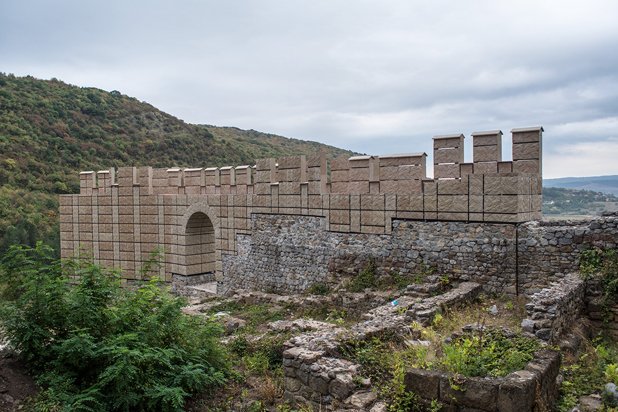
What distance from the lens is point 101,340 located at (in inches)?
267

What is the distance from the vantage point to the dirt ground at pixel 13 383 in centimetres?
586

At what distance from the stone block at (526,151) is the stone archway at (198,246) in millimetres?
10098

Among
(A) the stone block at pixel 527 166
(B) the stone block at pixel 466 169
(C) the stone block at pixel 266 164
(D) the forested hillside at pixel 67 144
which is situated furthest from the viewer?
(D) the forested hillside at pixel 67 144

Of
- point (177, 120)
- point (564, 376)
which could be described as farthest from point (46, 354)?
point (177, 120)

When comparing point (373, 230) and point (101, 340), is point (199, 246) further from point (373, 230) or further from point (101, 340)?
point (101, 340)

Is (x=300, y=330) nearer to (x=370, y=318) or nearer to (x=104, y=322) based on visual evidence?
(x=370, y=318)

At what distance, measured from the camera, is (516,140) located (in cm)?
996

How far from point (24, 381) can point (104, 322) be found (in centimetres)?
117

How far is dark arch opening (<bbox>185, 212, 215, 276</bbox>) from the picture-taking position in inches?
657

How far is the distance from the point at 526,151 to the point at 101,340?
848 cm

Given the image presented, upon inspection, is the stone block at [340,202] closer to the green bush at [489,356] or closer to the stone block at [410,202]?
the stone block at [410,202]

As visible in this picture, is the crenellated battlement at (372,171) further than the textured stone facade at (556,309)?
Yes

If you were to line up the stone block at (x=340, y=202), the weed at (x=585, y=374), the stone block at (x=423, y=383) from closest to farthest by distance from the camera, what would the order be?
the stone block at (x=423, y=383)
the weed at (x=585, y=374)
the stone block at (x=340, y=202)

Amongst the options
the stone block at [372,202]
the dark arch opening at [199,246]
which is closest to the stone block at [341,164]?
the stone block at [372,202]
